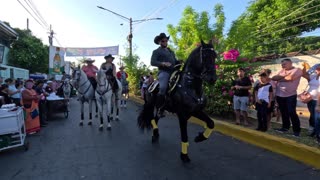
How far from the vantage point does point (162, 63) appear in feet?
24.6

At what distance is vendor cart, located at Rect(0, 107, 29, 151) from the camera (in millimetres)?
7789

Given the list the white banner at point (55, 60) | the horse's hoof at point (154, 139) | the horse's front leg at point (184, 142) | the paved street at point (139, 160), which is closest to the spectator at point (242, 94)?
the paved street at point (139, 160)

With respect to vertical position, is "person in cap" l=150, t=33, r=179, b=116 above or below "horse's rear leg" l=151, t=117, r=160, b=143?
above

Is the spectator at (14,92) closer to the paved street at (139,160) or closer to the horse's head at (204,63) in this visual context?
the paved street at (139,160)

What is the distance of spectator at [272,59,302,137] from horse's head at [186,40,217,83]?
9.07ft

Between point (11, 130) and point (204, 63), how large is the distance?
494 cm

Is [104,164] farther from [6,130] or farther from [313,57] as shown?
[313,57]

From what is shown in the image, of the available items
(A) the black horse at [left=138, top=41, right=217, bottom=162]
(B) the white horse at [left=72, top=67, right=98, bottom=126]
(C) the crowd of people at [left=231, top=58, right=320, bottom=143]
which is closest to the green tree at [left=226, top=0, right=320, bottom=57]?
(B) the white horse at [left=72, top=67, right=98, bottom=126]

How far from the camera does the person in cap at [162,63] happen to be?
24.7 feet

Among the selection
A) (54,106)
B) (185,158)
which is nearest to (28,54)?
(54,106)

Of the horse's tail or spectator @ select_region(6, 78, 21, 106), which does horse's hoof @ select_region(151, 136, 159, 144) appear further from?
spectator @ select_region(6, 78, 21, 106)

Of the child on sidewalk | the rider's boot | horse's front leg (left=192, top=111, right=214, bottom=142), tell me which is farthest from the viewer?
the child on sidewalk

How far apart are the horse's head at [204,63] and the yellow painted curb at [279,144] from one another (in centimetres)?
241

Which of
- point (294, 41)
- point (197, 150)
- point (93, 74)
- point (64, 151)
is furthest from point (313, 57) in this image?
point (64, 151)
